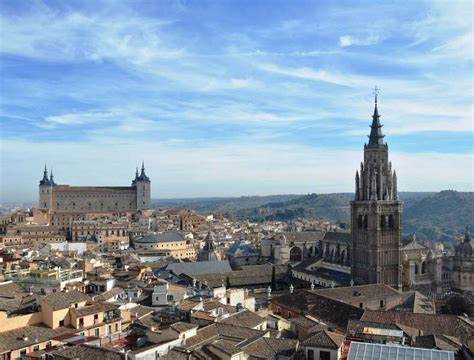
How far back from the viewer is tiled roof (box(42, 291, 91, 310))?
32.3 metres

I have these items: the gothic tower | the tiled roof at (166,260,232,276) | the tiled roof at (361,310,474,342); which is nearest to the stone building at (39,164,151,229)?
the tiled roof at (166,260,232,276)

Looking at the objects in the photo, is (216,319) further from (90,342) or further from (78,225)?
(78,225)

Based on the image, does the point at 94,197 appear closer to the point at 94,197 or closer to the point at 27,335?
the point at 94,197

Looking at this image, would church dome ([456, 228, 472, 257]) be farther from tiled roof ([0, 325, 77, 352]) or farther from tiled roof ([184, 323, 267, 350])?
tiled roof ([0, 325, 77, 352])

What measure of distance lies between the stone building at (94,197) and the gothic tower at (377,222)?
383 ft

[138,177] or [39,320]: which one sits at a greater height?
[138,177]

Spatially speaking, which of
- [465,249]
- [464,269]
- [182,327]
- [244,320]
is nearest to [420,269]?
[464,269]

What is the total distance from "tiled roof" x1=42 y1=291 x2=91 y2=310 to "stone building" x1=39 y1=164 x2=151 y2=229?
5323 inches

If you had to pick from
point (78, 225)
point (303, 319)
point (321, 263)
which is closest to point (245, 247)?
point (321, 263)

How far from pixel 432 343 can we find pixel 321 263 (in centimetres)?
4651

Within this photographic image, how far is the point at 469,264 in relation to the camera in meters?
69.2

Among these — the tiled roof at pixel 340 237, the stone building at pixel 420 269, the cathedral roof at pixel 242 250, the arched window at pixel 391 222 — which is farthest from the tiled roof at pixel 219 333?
the cathedral roof at pixel 242 250

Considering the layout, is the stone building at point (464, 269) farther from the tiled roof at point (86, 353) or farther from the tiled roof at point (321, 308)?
the tiled roof at point (86, 353)

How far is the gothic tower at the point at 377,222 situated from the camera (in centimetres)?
6475
